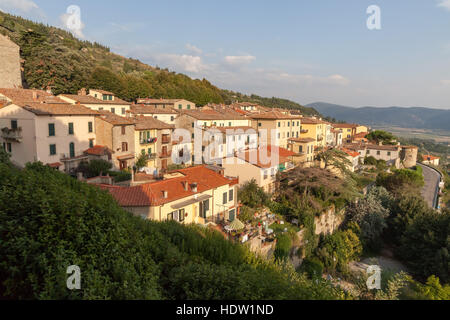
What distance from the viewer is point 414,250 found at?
24672 mm

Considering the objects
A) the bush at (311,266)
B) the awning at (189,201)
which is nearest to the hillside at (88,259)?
the awning at (189,201)

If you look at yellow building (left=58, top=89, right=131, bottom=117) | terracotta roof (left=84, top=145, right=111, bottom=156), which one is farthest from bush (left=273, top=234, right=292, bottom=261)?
yellow building (left=58, top=89, right=131, bottom=117)

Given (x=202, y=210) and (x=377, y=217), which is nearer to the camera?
(x=202, y=210)

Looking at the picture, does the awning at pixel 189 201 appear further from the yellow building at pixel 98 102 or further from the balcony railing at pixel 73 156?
the yellow building at pixel 98 102

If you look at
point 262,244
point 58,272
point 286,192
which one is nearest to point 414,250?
point 286,192

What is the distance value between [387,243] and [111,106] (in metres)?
38.3

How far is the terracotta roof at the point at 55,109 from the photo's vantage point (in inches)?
984

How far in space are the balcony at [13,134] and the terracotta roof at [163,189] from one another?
12.7 meters

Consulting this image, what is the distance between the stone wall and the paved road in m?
60.5

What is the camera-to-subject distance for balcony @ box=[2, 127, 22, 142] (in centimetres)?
2500

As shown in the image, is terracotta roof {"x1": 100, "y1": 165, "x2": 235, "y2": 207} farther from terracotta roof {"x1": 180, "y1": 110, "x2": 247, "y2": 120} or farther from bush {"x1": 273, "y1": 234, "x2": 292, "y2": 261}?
terracotta roof {"x1": 180, "y1": 110, "x2": 247, "y2": 120}

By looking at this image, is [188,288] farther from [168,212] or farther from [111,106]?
[111,106]

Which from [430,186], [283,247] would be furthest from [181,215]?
[430,186]

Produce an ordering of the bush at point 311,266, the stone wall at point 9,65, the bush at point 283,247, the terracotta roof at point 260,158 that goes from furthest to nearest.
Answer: the stone wall at point 9,65
the terracotta roof at point 260,158
the bush at point 311,266
the bush at point 283,247
